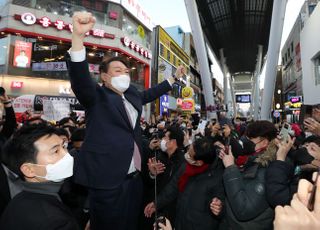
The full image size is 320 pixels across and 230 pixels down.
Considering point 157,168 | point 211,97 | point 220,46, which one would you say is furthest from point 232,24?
point 157,168

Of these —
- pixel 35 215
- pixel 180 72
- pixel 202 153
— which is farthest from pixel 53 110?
pixel 35 215

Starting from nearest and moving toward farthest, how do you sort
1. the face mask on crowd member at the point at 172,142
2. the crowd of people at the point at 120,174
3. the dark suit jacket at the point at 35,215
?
the dark suit jacket at the point at 35,215 < the crowd of people at the point at 120,174 < the face mask on crowd member at the point at 172,142

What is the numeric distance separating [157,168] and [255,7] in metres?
27.8

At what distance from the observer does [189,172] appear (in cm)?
269

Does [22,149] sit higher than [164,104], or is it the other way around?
[164,104]

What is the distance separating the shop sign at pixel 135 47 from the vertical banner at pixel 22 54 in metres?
7.47

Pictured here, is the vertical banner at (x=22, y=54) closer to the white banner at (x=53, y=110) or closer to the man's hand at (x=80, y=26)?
the white banner at (x=53, y=110)

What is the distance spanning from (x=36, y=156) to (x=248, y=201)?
165 centimetres

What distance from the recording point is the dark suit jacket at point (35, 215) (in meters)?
1.32

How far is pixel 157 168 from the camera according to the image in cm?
305

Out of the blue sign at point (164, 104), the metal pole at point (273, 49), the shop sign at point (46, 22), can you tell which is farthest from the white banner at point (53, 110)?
the blue sign at point (164, 104)

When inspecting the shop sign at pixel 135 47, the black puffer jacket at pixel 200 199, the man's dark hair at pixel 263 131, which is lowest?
the black puffer jacket at pixel 200 199

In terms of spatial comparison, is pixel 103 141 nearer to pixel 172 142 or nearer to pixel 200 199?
pixel 200 199

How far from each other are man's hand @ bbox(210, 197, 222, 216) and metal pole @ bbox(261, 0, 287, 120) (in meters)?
13.7
